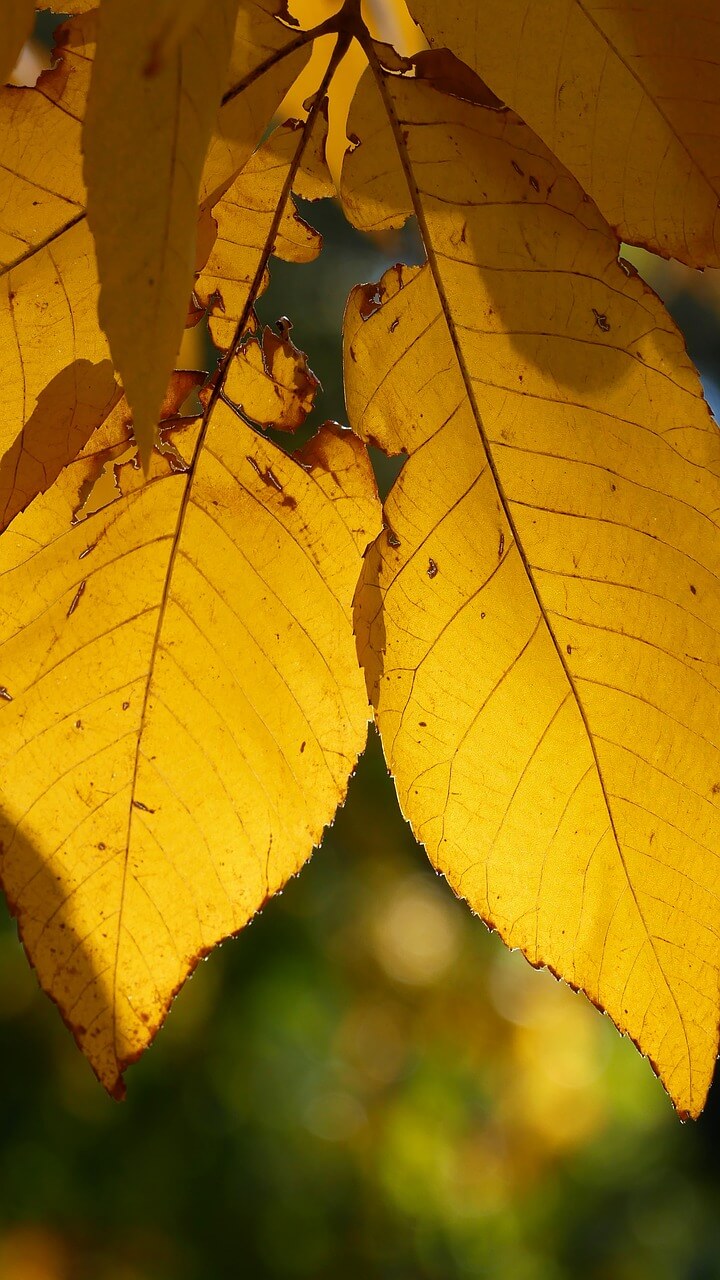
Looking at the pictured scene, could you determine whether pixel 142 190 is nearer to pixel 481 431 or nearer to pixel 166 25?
pixel 166 25

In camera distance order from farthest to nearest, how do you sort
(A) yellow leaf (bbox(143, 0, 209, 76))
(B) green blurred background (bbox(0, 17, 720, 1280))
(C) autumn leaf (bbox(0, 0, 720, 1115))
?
1. (B) green blurred background (bbox(0, 17, 720, 1280))
2. (C) autumn leaf (bbox(0, 0, 720, 1115))
3. (A) yellow leaf (bbox(143, 0, 209, 76))

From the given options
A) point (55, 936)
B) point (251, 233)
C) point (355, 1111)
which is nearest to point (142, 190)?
point (251, 233)

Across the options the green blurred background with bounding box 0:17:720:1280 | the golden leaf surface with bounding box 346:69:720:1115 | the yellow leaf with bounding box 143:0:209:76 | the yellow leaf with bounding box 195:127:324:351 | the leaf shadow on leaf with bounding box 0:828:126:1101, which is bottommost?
the green blurred background with bounding box 0:17:720:1280

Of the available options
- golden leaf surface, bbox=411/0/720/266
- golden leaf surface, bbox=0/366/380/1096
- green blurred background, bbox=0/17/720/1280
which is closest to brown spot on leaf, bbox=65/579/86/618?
golden leaf surface, bbox=0/366/380/1096

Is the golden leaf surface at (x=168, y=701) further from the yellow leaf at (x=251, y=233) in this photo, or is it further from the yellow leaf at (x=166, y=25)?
the yellow leaf at (x=166, y=25)

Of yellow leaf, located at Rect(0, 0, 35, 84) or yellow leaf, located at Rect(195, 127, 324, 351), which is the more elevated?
yellow leaf, located at Rect(0, 0, 35, 84)

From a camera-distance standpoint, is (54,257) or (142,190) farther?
(54,257)

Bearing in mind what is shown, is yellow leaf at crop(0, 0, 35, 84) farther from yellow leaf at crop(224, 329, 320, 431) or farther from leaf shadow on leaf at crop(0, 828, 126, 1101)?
leaf shadow on leaf at crop(0, 828, 126, 1101)
